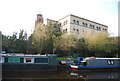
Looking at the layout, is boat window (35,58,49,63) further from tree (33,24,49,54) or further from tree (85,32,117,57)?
tree (85,32,117,57)

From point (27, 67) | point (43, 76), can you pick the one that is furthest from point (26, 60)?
point (43, 76)

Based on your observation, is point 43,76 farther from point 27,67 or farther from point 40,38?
point 40,38

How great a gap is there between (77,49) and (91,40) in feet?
12.8

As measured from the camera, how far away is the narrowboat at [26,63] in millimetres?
14884

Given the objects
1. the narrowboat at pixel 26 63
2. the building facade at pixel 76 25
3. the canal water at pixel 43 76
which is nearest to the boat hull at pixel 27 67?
the narrowboat at pixel 26 63

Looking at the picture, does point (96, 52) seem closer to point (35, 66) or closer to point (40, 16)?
point (35, 66)

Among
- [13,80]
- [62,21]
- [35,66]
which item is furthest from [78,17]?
[13,80]

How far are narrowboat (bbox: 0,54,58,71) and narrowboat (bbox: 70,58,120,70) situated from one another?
10.5ft

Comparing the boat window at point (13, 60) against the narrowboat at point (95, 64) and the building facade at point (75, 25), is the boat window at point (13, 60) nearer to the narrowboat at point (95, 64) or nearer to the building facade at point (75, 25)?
the narrowboat at point (95, 64)

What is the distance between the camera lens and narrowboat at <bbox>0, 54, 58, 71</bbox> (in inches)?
586

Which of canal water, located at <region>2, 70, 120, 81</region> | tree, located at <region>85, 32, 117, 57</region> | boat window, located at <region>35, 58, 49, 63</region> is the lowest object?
canal water, located at <region>2, 70, 120, 81</region>

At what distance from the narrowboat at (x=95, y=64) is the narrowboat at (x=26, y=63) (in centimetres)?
320

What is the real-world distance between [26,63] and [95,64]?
9.63 metres

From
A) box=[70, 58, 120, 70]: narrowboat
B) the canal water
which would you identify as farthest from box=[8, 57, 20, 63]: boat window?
box=[70, 58, 120, 70]: narrowboat
